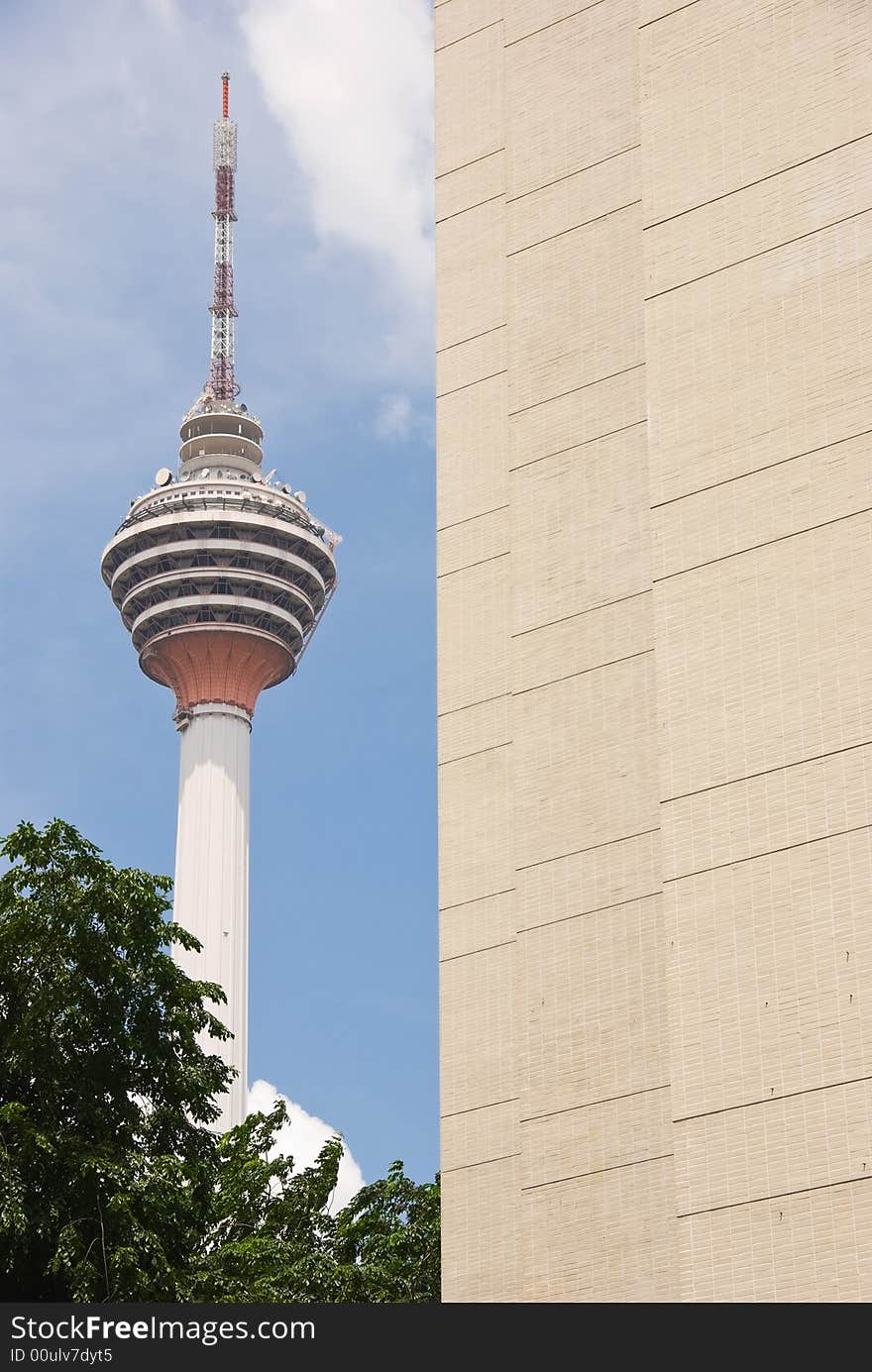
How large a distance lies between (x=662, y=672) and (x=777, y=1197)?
548 cm

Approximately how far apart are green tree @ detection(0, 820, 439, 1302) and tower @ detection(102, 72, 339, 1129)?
93102 millimetres

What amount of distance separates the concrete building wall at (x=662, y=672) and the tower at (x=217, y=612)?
99861 mm

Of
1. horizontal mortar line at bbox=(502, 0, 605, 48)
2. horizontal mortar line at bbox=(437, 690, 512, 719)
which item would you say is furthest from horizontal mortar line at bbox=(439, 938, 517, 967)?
horizontal mortar line at bbox=(502, 0, 605, 48)

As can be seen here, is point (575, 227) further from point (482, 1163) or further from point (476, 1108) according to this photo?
point (482, 1163)

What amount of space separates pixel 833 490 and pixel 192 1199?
15.2 metres

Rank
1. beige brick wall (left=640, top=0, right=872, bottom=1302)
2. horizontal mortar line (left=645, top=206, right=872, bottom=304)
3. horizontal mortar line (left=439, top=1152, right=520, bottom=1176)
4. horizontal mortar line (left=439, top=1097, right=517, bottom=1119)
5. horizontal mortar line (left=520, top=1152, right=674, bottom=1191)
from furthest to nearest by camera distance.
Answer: horizontal mortar line (left=439, top=1097, right=517, bottom=1119), horizontal mortar line (left=439, top=1152, right=520, bottom=1176), horizontal mortar line (left=645, top=206, right=872, bottom=304), horizontal mortar line (left=520, top=1152, right=674, bottom=1191), beige brick wall (left=640, top=0, right=872, bottom=1302)

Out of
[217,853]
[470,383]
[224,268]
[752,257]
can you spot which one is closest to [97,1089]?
[470,383]

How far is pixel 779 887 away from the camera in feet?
66.0

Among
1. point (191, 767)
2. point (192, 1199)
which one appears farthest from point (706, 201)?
point (191, 767)

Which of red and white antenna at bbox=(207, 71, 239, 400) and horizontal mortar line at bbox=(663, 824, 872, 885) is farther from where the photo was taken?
red and white antenna at bbox=(207, 71, 239, 400)

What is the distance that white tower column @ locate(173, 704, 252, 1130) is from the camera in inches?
4751

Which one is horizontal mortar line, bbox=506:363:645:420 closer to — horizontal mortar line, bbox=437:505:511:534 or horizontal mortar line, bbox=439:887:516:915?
horizontal mortar line, bbox=437:505:511:534

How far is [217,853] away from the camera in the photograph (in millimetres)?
126188

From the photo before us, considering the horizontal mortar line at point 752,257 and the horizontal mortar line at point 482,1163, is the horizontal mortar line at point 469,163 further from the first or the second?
the horizontal mortar line at point 482,1163
